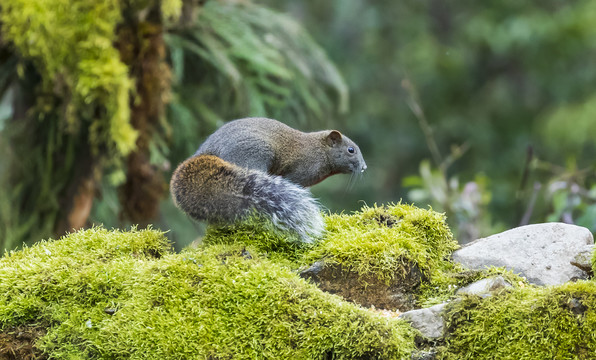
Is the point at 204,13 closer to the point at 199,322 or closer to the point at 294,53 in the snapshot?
the point at 294,53

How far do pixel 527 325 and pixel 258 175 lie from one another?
3.98 feet

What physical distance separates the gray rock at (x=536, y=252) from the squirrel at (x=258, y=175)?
0.61 metres

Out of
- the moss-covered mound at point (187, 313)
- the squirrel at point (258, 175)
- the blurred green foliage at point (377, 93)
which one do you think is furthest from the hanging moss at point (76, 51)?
the moss-covered mound at point (187, 313)

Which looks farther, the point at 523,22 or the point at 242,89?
the point at 523,22

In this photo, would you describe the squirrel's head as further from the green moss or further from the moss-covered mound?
the moss-covered mound

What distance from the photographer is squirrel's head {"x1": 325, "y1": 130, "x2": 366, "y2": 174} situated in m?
3.88

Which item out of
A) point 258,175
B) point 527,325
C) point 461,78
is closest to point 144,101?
point 258,175

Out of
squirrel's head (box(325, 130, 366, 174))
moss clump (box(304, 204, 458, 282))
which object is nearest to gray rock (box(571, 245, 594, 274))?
moss clump (box(304, 204, 458, 282))

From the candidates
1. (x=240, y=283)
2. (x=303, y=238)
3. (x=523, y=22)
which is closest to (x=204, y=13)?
(x=303, y=238)

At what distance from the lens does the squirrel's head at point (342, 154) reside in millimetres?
3883

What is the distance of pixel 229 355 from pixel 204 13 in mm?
2715

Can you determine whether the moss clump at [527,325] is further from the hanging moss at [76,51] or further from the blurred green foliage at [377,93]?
the hanging moss at [76,51]

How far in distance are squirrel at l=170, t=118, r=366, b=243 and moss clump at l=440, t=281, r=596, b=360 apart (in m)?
0.69

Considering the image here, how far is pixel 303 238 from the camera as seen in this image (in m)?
2.46
